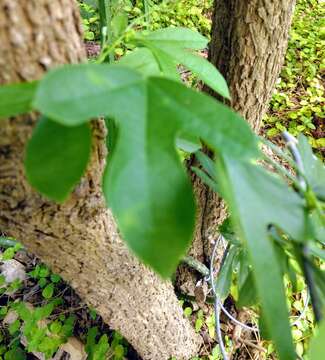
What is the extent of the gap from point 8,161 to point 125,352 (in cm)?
97

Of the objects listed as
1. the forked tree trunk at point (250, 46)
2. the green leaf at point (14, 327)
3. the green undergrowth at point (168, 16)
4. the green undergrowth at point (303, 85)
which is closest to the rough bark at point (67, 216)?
the green leaf at point (14, 327)

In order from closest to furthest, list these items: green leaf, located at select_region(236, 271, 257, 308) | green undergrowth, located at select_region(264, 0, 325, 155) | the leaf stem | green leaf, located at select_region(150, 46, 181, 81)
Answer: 1. the leaf stem
2. green leaf, located at select_region(150, 46, 181, 81)
3. green leaf, located at select_region(236, 271, 257, 308)
4. green undergrowth, located at select_region(264, 0, 325, 155)

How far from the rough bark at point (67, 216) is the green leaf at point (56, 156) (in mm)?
63

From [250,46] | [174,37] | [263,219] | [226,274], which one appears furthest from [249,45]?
[263,219]

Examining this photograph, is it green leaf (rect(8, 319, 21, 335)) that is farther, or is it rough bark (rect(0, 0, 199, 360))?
green leaf (rect(8, 319, 21, 335))

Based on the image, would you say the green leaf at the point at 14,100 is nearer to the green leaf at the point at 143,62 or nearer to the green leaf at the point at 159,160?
the green leaf at the point at 159,160

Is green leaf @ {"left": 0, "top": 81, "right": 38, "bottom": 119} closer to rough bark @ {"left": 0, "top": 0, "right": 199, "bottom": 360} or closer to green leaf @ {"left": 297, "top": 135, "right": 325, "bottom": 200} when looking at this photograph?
rough bark @ {"left": 0, "top": 0, "right": 199, "bottom": 360}

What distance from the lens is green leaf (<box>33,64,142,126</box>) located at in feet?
0.89

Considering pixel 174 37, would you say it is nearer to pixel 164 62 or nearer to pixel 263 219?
pixel 164 62

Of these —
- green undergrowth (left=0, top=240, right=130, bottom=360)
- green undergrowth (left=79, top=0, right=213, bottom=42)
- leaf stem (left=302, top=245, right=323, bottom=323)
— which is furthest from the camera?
green undergrowth (left=79, top=0, right=213, bottom=42)

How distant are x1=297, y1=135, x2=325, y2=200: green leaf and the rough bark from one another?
0.30m

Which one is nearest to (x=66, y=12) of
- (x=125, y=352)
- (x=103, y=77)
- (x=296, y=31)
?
(x=103, y=77)

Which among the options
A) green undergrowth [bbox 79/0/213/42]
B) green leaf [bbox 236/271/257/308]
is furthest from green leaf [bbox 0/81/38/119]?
green undergrowth [bbox 79/0/213/42]

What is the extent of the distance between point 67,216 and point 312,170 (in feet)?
1.25
